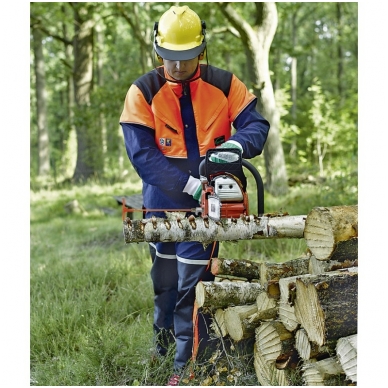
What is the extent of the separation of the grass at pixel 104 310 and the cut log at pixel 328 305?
2.21 ft

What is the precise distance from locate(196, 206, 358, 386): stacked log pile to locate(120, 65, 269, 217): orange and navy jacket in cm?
55

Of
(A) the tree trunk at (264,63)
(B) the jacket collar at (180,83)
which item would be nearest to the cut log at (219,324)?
(B) the jacket collar at (180,83)

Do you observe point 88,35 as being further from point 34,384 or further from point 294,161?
point 34,384

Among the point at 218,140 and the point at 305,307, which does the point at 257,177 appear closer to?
the point at 218,140

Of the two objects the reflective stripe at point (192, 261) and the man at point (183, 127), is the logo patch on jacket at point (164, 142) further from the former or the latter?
the reflective stripe at point (192, 261)

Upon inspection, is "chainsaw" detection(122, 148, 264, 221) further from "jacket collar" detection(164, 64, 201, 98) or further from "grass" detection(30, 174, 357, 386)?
"grass" detection(30, 174, 357, 386)

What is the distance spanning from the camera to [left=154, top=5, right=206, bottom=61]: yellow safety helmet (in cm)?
281

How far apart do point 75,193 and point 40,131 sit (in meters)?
5.16

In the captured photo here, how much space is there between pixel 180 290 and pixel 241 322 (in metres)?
0.45

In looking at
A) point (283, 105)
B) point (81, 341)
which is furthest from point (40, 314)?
point (283, 105)

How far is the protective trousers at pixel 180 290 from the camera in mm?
3035

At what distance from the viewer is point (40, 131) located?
49.5ft

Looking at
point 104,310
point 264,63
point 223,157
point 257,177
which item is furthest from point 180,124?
point 264,63

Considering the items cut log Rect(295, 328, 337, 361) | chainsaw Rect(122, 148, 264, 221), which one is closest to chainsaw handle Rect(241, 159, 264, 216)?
chainsaw Rect(122, 148, 264, 221)
